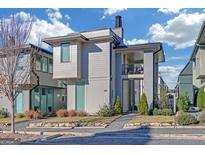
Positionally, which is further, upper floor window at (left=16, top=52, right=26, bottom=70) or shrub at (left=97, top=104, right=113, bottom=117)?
shrub at (left=97, top=104, right=113, bottom=117)

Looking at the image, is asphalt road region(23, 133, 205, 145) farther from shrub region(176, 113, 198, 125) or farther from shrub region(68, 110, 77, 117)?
shrub region(68, 110, 77, 117)

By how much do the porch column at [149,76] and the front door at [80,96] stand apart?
516 centimetres

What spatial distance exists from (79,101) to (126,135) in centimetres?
1188

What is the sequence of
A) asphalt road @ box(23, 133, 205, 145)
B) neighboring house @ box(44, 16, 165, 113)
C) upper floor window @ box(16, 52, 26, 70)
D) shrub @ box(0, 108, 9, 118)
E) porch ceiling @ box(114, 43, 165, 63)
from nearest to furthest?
asphalt road @ box(23, 133, 205, 145) → upper floor window @ box(16, 52, 26, 70) → porch ceiling @ box(114, 43, 165, 63) → neighboring house @ box(44, 16, 165, 113) → shrub @ box(0, 108, 9, 118)

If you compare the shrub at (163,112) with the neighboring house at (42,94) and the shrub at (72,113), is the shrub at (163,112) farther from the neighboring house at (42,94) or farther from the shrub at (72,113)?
the neighboring house at (42,94)

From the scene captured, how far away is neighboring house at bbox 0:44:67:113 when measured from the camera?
25641 millimetres

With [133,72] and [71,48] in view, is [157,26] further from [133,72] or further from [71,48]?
[71,48]

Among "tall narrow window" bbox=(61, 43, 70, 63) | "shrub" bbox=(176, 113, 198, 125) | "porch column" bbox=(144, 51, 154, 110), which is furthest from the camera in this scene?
"tall narrow window" bbox=(61, 43, 70, 63)

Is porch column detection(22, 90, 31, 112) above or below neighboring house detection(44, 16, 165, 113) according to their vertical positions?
→ below

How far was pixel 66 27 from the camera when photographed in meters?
25.9

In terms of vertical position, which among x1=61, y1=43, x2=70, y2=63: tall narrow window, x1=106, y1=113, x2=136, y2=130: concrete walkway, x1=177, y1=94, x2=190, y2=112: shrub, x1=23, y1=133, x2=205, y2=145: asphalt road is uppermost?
x1=61, y1=43, x2=70, y2=63: tall narrow window

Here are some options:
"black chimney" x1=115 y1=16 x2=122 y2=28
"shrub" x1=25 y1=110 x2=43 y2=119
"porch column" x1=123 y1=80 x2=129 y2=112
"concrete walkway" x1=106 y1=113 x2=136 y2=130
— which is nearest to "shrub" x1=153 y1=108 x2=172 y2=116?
"concrete walkway" x1=106 y1=113 x2=136 y2=130

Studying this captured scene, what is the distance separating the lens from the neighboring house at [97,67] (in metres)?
23.7
